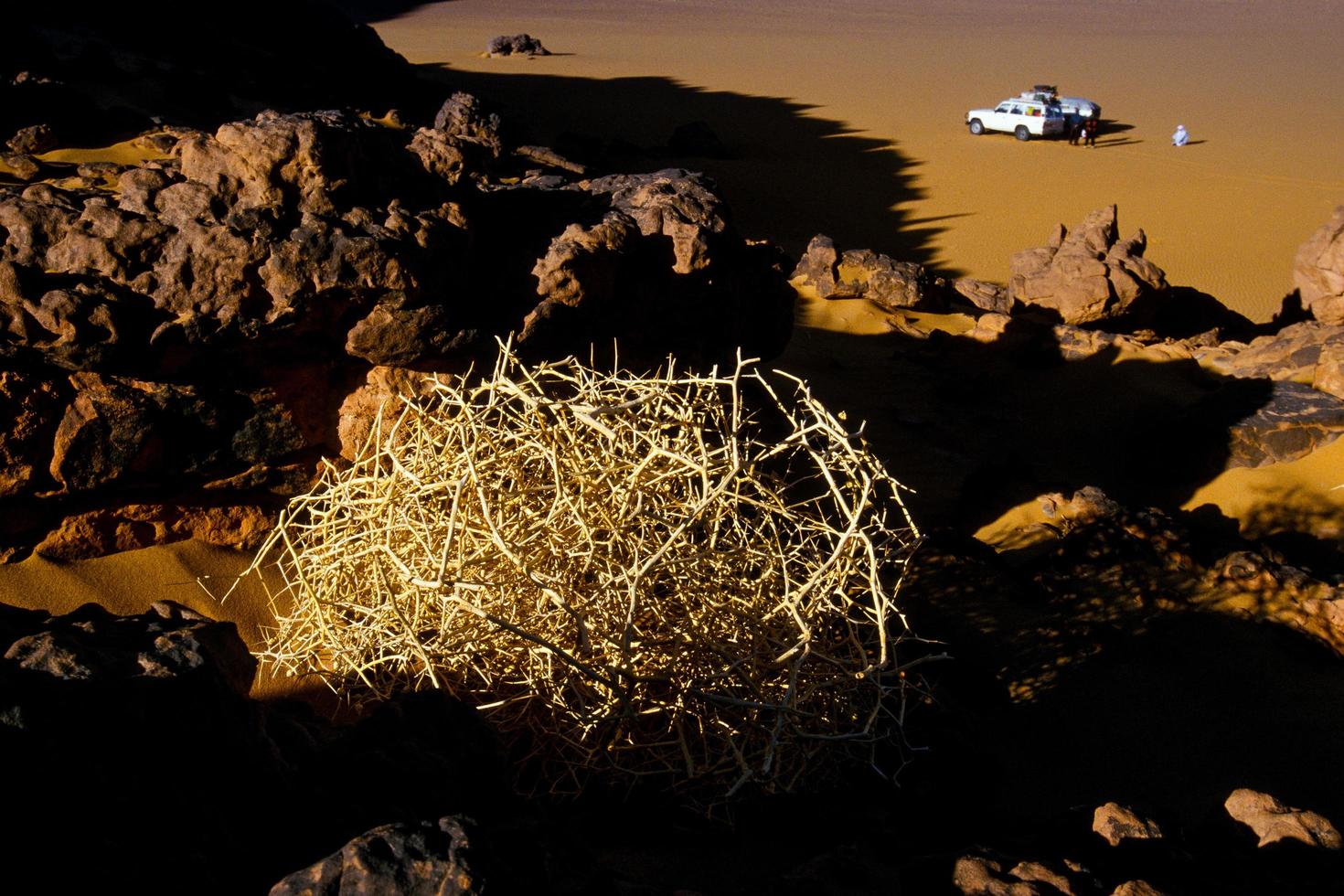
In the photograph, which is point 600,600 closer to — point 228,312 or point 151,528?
point 228,312

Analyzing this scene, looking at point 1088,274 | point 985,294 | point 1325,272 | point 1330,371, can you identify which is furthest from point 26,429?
point 1325,272

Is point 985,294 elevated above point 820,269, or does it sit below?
below

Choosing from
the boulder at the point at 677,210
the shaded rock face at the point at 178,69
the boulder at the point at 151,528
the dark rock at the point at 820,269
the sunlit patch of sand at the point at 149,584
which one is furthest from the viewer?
the dark rock at the point at 820,269

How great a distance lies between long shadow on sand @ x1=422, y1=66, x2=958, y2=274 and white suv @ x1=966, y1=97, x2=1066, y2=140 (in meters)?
2.67

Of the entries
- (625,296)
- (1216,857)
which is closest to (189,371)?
(625,296)

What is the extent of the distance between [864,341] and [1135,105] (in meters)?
22.8

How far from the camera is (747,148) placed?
18.5m

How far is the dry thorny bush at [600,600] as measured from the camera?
205 centimetres

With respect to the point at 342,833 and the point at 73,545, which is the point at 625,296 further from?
the point at 342,833

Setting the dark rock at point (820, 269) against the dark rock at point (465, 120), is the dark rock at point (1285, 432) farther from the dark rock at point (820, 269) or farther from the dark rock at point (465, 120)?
the dark rock at point (465, 120)

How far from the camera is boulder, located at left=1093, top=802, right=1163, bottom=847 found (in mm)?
1994

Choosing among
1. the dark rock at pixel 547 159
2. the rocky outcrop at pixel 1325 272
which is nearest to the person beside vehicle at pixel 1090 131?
the rocky outcrop at pixel 1325 272

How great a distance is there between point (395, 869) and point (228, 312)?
6.75ft

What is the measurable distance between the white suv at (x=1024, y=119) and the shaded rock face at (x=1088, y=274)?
12066 mm
